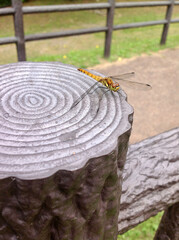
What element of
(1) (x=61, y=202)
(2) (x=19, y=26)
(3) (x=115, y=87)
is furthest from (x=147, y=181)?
(2) (x=19, y=26)

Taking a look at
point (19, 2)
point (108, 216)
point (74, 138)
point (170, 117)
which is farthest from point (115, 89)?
point (19, 2)

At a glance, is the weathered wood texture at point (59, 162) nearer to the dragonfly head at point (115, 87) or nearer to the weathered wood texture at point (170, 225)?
the dragonfly head at point (115, 87)

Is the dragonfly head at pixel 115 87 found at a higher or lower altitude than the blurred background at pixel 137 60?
higher

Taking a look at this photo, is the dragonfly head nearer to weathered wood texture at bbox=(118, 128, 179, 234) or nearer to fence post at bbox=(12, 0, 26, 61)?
weathered wood texture at bbox=(118, 128, 179, 234)

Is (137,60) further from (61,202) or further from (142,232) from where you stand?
(61,202)

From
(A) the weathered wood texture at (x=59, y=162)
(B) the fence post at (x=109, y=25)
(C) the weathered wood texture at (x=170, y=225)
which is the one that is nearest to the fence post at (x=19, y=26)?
(B) the fence post at (x=109, y=25)

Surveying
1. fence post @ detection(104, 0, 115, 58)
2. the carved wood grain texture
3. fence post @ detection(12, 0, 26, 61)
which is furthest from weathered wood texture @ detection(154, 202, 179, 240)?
fence post @ detection(104, 0, 115, 58)

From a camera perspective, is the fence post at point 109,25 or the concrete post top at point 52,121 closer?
the concrete post top at point 52,121

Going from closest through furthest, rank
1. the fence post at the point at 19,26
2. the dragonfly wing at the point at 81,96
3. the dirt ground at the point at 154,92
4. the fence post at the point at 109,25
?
the dragonfly wing at the point at 81,96 → the dirt ground at the point at 154,92 → the fence post at the point at 19,26 → the fence post at the point at 109,25
